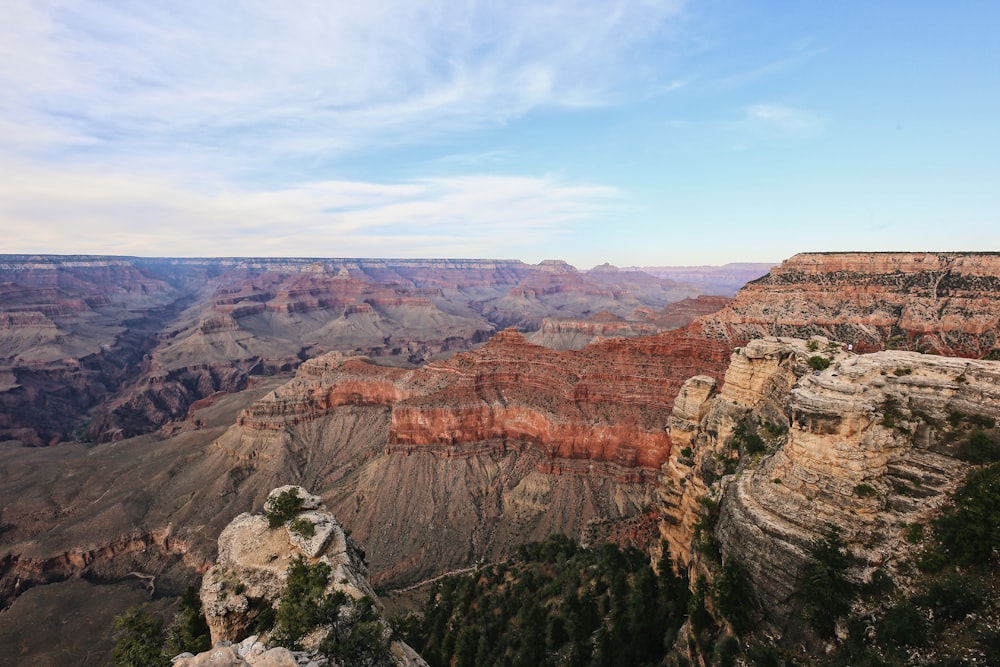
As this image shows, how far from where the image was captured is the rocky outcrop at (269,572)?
18.1m

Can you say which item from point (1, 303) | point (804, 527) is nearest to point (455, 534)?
point (804, 527)

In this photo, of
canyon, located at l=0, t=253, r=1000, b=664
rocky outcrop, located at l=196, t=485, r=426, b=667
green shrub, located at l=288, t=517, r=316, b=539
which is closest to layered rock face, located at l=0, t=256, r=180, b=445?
canyon, located at l=0, t=253, r=1000, b=664

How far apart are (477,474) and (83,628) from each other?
1806 inches

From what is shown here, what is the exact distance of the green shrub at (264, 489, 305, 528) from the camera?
24.1 metres

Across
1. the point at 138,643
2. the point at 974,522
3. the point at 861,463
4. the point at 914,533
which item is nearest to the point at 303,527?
the point at 138,643

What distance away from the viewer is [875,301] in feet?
249

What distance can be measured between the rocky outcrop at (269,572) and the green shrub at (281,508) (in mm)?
66

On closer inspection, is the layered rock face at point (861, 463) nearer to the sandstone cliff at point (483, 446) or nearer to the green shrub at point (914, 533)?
the green shrub at point (914, 533)

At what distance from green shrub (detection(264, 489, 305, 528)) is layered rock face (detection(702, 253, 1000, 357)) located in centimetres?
6028

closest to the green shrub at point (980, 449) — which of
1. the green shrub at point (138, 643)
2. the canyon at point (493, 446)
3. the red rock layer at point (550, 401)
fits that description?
the canyon at point (493, 446)

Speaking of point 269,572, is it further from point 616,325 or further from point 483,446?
point 616,325

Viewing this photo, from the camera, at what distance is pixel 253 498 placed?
225 ft

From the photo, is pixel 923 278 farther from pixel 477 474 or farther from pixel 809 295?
pixel 477 474

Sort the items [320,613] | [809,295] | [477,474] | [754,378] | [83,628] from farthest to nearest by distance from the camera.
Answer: [809,295] → [477,474] → [83,628] → [754,378] → [320,613]
